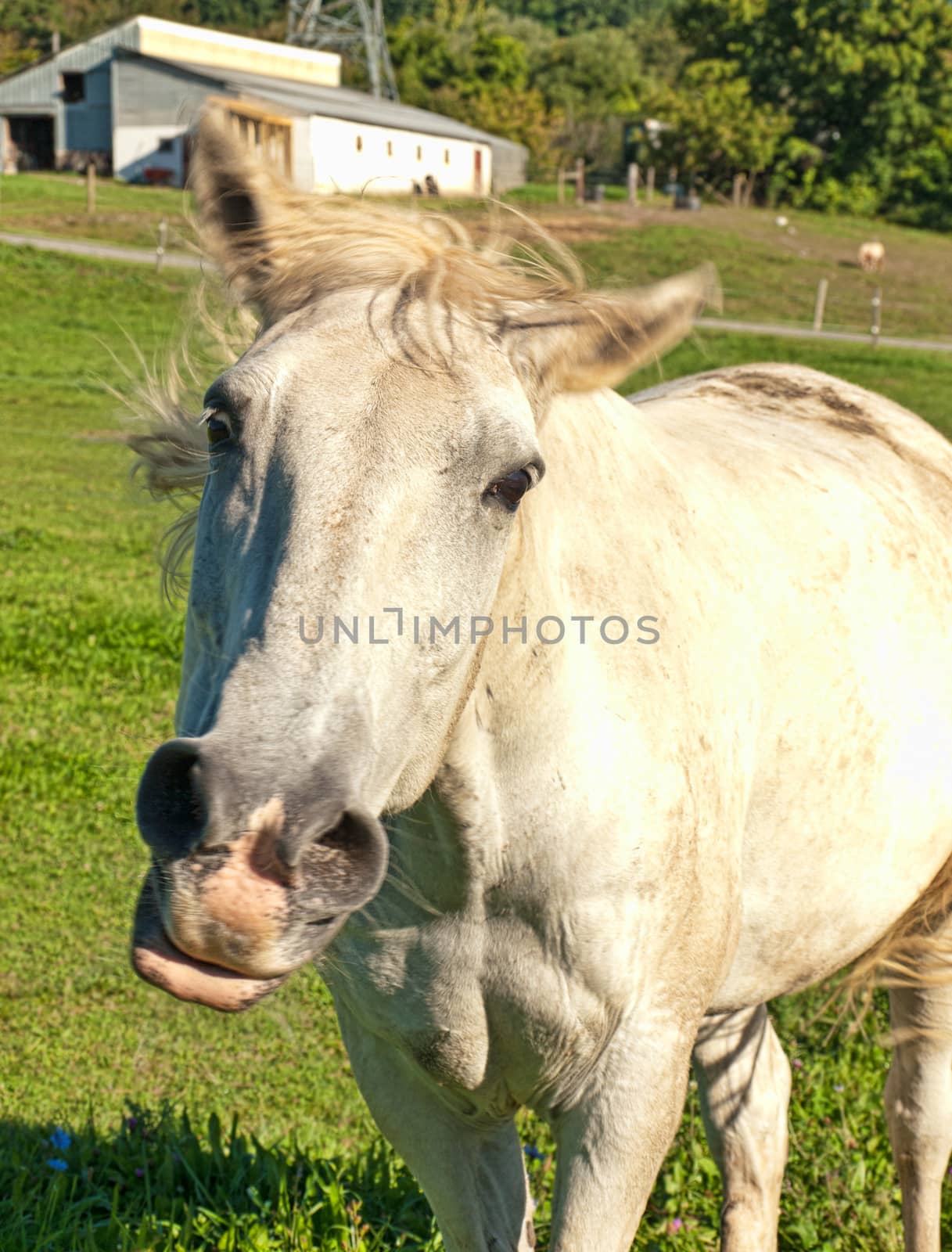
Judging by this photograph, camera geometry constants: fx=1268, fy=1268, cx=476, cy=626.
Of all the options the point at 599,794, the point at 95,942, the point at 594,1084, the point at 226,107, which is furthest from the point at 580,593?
the point at 95,942

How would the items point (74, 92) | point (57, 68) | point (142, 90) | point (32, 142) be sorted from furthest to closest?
point (32, 142), point (74, 92), point (57, 68), point (142, 90)

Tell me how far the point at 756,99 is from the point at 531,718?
5981cm

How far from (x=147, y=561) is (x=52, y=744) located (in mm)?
3640

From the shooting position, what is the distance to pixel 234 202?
2.00 m

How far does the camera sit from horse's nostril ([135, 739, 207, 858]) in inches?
55.7

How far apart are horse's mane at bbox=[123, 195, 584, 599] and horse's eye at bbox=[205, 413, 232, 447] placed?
0.37 ft

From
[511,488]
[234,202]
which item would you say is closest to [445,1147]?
[511,488]

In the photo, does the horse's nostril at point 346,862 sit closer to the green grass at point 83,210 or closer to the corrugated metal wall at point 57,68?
the green grass at point 83,210

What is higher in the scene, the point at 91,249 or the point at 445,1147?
the point at 445,1147

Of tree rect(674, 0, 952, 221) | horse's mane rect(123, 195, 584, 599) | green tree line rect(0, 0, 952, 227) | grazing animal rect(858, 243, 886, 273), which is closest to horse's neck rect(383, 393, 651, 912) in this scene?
horse's mane rect(123, 195, 584, 599)

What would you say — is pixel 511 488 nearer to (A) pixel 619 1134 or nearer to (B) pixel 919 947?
(A) pixel 619 1134

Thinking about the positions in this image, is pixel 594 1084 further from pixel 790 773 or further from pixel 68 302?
pixel 68 302

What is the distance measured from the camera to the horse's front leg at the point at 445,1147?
7.92 feet

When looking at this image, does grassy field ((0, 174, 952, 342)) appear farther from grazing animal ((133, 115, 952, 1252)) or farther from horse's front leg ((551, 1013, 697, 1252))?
horse's front leg ((551, 1013, 697, 1252))
